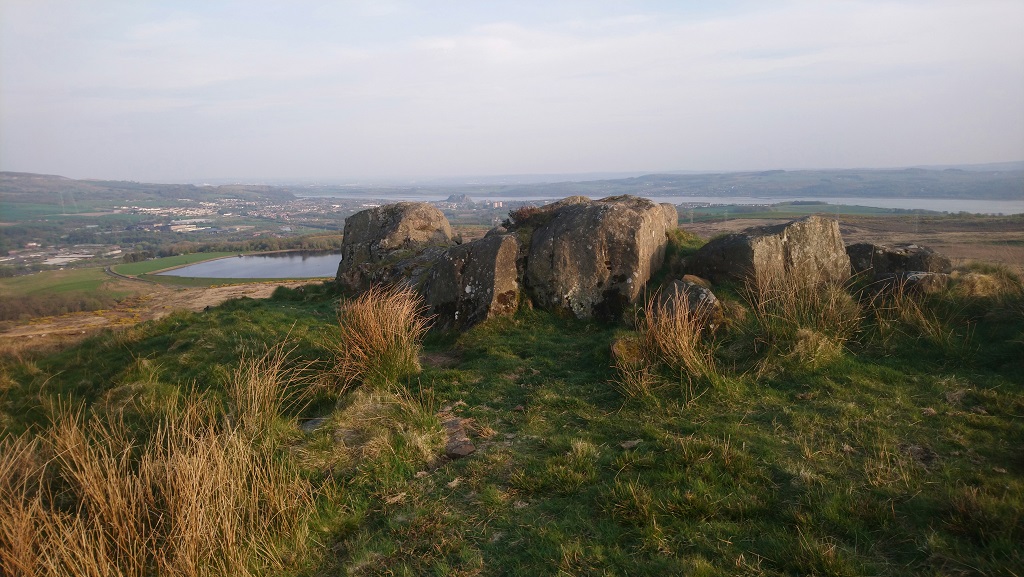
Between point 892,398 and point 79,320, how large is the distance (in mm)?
29136

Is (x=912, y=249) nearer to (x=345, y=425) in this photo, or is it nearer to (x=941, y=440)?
(x=941, y=440)

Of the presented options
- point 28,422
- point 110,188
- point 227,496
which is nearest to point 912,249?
point 227,496

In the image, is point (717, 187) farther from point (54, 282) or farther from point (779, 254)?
point (54, 282)

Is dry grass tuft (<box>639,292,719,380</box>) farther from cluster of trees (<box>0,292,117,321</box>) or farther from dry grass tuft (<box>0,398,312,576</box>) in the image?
cluster of trees (<box>0,292,117,321</box>)

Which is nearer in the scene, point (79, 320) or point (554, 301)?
point (554, 301)

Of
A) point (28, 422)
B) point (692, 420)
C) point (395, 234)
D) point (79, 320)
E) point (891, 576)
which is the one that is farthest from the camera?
point (79, 320)

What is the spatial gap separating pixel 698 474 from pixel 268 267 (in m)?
38.4

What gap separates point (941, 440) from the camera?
16.2 ft

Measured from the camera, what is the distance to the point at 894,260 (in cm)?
1065

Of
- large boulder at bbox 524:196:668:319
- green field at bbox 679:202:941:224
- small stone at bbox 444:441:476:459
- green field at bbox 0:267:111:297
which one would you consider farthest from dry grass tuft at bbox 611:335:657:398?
green field at bbox 0:267:111:297

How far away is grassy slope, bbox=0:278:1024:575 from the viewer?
11.5 feet

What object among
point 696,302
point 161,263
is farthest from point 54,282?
point 696,302

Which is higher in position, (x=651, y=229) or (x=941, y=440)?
(x=651, y=229)

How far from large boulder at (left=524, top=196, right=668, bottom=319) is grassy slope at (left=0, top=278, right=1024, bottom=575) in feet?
7.98
